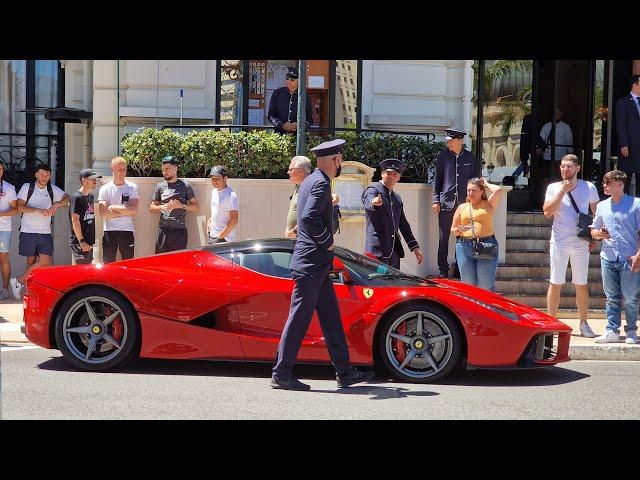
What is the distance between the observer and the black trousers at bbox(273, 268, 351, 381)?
7.59 meters

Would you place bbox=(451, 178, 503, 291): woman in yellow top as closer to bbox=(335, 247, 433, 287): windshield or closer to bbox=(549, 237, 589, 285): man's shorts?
bbox=(549, 237, 589, 285): man's shorts

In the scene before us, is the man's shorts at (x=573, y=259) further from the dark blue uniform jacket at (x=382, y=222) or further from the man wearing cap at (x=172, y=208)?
the man wearing cap at (x=172, y=208)

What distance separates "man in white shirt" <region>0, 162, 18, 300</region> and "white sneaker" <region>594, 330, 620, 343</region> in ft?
24.3

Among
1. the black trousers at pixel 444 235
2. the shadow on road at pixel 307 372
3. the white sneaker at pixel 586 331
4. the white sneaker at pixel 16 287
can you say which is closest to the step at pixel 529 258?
the black trousers at pixel 444 235

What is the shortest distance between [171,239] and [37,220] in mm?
1975

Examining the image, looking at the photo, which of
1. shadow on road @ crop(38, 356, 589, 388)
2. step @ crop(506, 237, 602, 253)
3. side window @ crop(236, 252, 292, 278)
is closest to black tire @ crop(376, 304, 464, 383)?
shadow on road @ crop(38, 356, 589, 388)

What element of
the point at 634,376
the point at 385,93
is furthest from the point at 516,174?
the point at 634,376

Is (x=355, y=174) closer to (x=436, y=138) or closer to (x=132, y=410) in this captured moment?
(x=436, y=138)

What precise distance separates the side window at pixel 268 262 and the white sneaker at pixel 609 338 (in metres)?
3.83

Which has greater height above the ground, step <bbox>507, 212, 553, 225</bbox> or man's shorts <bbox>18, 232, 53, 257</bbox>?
step <bbox>507, 212, 553, 225</bbox>

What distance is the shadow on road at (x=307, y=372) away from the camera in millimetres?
8258

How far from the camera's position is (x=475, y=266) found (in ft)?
35.1

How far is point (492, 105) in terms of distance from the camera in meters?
16.3
